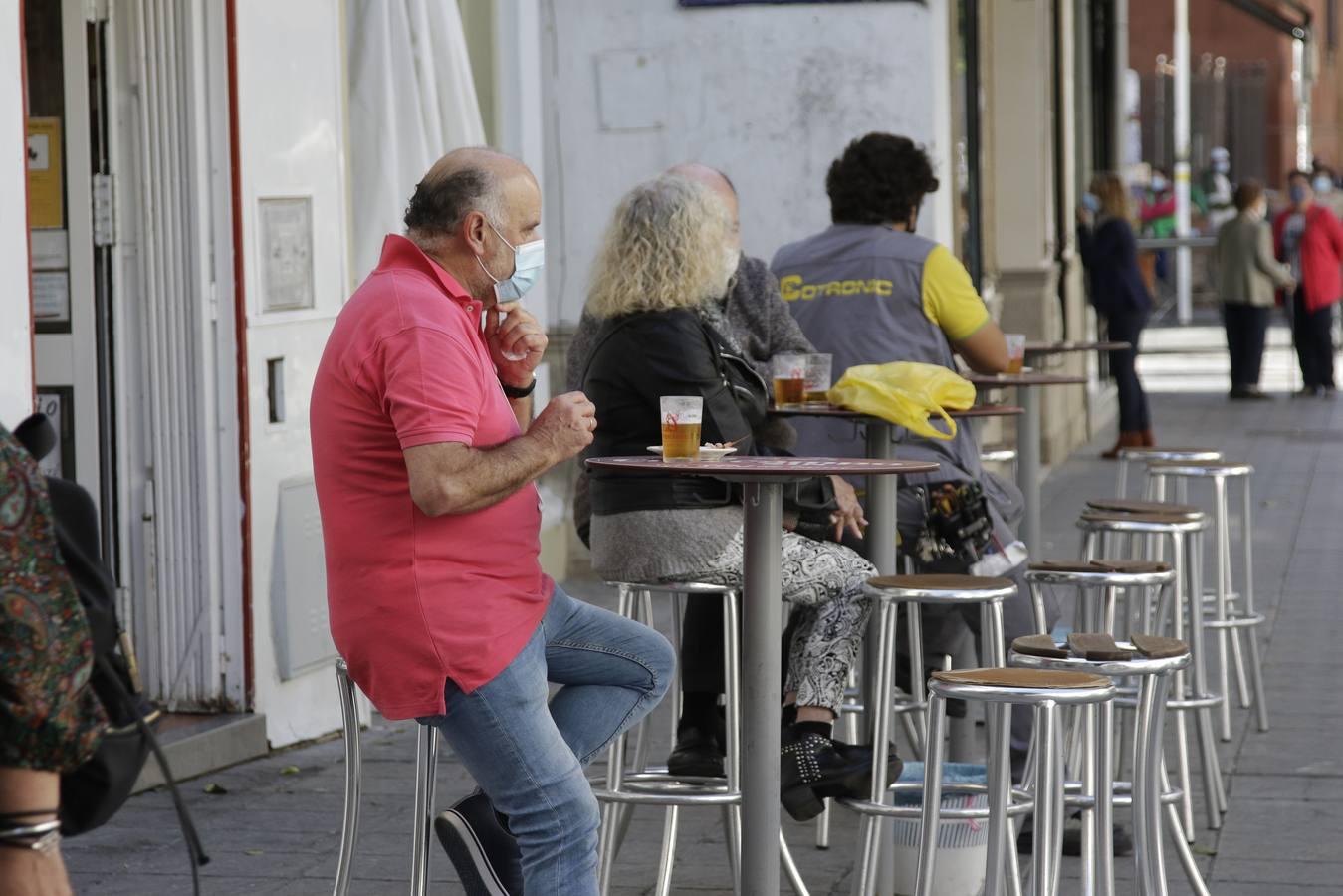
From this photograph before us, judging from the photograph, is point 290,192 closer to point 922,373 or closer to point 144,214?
point 144,214

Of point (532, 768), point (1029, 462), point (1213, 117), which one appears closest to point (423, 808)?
point (532, 768)

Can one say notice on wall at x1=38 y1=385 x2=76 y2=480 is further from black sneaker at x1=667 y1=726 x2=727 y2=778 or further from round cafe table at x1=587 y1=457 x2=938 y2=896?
round cafe table at x1=587 y1=457 x2=938 y2=896

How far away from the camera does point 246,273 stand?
6.21 m

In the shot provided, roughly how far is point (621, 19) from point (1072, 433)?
6597 mm

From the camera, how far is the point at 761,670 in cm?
419

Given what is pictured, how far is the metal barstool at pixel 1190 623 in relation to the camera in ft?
18.5

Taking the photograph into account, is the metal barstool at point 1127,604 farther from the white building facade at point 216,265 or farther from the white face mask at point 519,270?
the white building facade at point 216,265

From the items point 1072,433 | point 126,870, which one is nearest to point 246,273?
point 126,870

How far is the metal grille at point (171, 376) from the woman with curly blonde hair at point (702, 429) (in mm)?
1836

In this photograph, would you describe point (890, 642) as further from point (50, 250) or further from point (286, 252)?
point (50, 250)

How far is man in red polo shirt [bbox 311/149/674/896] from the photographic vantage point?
3.48m

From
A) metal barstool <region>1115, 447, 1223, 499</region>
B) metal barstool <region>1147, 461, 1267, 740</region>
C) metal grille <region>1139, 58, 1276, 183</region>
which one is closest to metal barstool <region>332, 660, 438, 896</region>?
metal barstool <region>1147, 461, 1267, 740</region>

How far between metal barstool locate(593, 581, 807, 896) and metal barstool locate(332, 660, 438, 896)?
51 cm

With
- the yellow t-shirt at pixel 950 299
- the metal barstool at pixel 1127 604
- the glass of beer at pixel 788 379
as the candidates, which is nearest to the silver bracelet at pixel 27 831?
the metal barstool at pixel 1127 604
